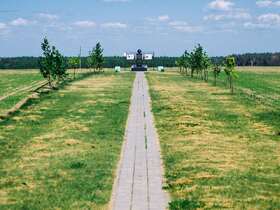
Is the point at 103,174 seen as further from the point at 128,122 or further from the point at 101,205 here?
the point at 128,122

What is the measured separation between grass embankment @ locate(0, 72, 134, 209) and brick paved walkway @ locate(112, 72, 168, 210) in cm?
40

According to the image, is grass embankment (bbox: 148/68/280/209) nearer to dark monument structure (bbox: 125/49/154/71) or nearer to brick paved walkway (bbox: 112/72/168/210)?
brick paved walkway (bbox: 112/72/168/210)

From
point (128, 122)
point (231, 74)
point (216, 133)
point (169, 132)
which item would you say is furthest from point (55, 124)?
point (231, 74)

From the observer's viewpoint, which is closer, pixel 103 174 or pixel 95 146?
pixel 103 174

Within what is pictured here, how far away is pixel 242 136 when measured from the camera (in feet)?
78.4

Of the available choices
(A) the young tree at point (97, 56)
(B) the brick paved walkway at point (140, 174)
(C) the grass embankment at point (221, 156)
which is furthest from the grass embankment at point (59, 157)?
(A) the young tree at point (97, 56)

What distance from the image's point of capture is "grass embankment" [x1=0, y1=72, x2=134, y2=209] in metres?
14.0

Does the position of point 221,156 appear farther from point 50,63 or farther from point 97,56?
point 97,56

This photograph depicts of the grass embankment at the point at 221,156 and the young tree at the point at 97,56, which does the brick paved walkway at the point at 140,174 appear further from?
the young tree at the point at 97,56

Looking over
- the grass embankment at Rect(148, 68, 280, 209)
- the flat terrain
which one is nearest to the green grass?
the flat terrain

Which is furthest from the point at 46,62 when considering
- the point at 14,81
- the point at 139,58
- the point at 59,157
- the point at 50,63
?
the point at 139,58

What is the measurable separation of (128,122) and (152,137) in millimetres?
5218

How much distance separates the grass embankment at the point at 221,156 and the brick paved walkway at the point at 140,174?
38 centimetres

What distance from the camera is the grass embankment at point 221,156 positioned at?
1395cm
